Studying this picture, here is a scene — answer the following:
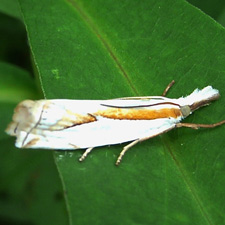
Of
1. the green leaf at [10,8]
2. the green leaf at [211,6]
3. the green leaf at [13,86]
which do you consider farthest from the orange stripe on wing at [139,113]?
the green leaf at [10,8]

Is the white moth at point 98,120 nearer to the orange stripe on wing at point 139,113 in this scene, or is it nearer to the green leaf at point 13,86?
the orange stripe on wing at point 139,113

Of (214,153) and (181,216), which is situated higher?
(214,153)

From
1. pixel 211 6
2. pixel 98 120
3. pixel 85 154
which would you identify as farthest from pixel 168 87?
pixel 211 6

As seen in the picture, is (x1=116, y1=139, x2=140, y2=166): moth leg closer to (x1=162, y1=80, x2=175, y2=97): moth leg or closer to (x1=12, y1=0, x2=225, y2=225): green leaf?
(x1=12, y1=0, x2=225, y2=225): green leaf

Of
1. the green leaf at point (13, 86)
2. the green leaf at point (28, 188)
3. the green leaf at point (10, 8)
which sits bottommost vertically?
the green leaf at point (28, 188)

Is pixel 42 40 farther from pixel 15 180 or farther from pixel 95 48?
pixel 15 180

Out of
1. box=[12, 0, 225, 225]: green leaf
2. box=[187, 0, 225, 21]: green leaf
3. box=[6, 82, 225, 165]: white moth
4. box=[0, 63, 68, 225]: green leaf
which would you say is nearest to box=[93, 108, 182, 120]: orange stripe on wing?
box=[6, 82, 225, 165]: white moth

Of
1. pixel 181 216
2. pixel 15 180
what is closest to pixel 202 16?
pixel 181 216

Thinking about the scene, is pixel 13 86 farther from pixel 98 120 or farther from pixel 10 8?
pixel 98 120
